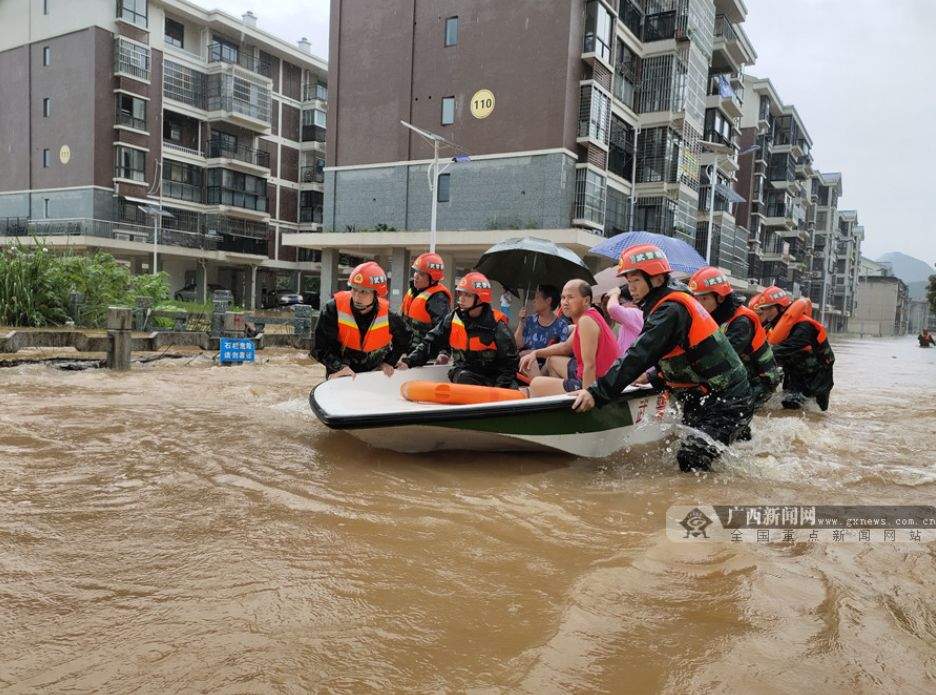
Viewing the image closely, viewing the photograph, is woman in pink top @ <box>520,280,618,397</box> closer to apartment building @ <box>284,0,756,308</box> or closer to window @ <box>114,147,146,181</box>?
apartment building @ <box>284,0,756,308</box>

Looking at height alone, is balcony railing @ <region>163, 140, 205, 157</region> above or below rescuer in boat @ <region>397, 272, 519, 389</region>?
above

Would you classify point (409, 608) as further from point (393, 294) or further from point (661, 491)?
point (393, 294)

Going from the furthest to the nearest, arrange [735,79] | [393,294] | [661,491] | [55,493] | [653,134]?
[735,79] → [653,134] → [393,294] → [661,491] → [55,493]

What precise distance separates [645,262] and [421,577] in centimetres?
272

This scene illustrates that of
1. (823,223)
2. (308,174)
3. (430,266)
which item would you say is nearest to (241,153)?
(308,174)

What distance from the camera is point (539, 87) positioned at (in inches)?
898

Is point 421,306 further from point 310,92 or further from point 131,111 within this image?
point 310,92

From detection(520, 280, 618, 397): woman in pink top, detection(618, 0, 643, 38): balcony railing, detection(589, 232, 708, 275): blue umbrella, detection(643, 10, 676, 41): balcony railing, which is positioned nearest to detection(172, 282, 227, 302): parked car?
detection(618, 0, 643, 38): balcony railing

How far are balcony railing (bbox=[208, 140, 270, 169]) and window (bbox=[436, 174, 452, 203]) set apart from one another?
15.9 metres

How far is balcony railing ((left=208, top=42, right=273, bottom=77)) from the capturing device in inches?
1367

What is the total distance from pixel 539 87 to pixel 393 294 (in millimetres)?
8842

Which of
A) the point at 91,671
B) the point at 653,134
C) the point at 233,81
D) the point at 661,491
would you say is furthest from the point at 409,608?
the point at 233,81

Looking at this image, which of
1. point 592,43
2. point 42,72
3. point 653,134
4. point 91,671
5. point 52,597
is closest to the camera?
point 91,671

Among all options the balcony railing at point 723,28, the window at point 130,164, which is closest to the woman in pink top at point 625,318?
the window at point 130,164
